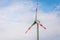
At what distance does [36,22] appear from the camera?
64.3 metres

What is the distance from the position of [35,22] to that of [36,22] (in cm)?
96

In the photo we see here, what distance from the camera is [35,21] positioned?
64.8 metres

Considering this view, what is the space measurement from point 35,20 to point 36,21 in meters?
0.81

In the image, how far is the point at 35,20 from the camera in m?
64.7

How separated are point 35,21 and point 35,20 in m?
0.43

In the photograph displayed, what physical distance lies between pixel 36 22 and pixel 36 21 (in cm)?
47

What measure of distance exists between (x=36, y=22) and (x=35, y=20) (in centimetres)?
101

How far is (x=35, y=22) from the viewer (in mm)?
65188

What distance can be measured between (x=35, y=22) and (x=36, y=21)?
121cm

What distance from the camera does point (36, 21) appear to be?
64.1 meters

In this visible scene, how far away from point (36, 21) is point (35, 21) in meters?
0.74

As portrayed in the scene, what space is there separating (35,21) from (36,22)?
732 mm
